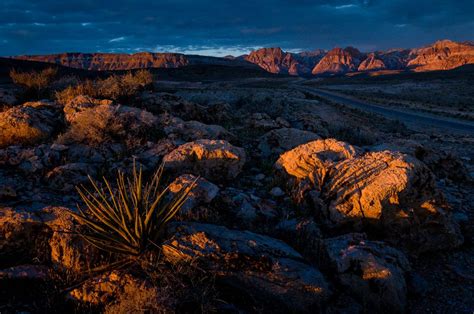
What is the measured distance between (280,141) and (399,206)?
442 centimetres

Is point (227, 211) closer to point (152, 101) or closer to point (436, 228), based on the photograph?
point (436, 228)

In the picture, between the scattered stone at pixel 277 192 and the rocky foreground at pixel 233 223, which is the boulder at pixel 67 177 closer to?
the rocky foreground at pixel 233 223

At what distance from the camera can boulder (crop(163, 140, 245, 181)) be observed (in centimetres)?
644

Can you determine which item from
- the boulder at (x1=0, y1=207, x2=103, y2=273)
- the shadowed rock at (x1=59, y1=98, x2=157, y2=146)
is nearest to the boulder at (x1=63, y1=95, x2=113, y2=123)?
the shadowed rock at (x1=59, y1=98, x2=157, y2=146)

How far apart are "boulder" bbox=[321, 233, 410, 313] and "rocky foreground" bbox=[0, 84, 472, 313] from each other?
0.01 meters

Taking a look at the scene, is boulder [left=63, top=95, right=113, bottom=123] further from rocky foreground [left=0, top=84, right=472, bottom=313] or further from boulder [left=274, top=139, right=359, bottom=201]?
boulder [left=274, top=139, right=359, bottom=201]

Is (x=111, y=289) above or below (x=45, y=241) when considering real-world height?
below

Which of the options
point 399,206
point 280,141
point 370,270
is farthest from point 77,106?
point 370,270

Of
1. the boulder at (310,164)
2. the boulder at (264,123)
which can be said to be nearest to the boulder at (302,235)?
the boulder at (310,164)

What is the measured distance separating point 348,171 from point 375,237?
117cm

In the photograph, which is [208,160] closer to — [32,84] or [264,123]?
[264,123]

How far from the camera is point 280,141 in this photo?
8875mm

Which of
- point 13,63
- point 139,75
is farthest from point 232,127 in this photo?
point 13,63

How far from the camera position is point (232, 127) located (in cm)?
1125
